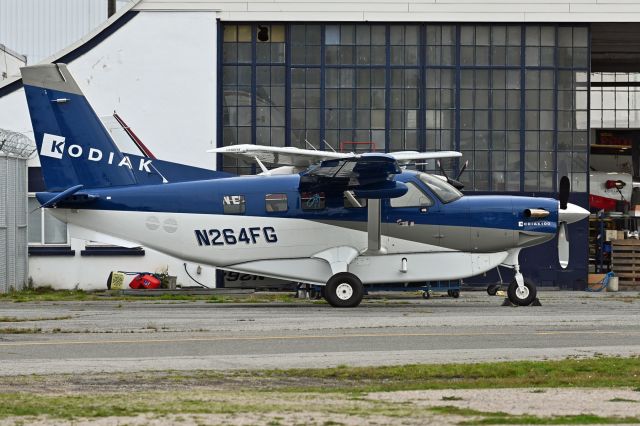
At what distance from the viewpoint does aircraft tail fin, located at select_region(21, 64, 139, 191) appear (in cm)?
2553

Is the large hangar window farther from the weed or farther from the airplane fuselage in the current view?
the weed

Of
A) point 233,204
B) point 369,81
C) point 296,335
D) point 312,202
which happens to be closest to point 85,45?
point 369,81

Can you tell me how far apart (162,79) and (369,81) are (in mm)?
6650

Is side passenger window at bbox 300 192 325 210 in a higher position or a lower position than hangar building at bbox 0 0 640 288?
lower

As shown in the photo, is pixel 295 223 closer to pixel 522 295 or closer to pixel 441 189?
pixel 441 189

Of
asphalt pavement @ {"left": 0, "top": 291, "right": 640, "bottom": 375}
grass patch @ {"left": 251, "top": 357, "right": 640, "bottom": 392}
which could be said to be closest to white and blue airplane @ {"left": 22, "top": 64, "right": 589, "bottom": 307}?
asphalt pavement @ {"left": 0, "top": 291, "right": 640, "bottom": 375}

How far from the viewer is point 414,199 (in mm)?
25562

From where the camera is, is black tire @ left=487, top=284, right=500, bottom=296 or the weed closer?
the weed

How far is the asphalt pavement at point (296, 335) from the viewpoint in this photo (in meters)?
15.0

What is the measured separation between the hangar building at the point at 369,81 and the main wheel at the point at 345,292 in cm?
1459

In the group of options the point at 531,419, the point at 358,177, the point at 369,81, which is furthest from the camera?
the point at 369,81

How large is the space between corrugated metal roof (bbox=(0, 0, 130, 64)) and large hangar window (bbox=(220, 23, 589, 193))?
16197mm

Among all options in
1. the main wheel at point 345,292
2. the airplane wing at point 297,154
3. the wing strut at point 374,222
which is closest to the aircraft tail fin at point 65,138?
the airplane wing at point 297,154

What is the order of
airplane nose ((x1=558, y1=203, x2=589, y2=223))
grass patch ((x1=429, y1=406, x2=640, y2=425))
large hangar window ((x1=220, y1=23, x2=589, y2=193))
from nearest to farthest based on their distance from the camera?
grass patch ((x1=429, y1=406, x2=640, y2=425)) < airplane nose ((x1=558, y1=203, x2=589, y2=223)) < large hangar window ((x1=220, y1=23, x2=589, y2=193))
